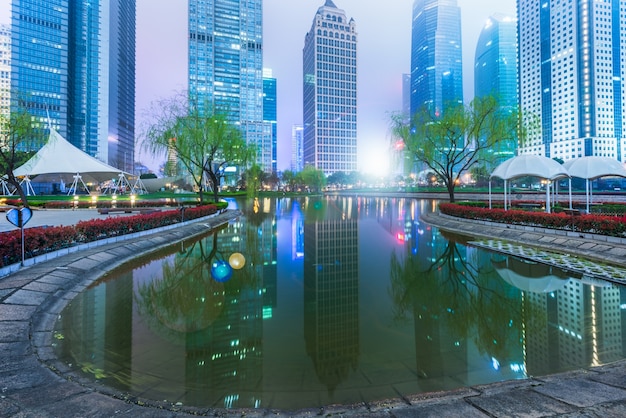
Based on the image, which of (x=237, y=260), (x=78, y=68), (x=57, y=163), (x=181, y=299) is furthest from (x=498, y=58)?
(x=181, y=299)

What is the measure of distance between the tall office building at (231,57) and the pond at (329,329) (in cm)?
11819

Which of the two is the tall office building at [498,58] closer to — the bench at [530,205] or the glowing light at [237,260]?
the bench at [530,205]

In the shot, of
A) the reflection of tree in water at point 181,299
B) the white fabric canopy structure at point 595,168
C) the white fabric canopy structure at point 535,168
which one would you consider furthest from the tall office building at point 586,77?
the reflection of tree in water at point 181,299

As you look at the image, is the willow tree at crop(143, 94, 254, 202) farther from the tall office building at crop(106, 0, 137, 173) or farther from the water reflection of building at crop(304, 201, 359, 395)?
the tall office building at crop(106, 0, 137, 173)

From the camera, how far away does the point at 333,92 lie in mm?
148750

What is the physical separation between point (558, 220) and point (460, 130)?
12417 mm

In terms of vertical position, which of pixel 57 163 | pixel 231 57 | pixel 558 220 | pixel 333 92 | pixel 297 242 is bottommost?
pixel 297 242

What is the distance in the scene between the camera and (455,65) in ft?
591

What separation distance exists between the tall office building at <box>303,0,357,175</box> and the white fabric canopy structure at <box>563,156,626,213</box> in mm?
127640

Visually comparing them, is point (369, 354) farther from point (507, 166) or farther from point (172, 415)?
point (507, 166)

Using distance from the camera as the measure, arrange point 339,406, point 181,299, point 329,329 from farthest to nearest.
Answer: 1. point 181,299
2. point 329,329
3. point 339,406

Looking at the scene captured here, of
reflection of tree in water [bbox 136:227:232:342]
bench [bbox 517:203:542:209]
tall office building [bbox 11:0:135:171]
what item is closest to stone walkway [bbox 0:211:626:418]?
reflection of tree in water [bbox 136:227:232:342]

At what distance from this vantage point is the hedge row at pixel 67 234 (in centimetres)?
788

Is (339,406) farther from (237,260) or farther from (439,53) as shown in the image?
(439,53)
